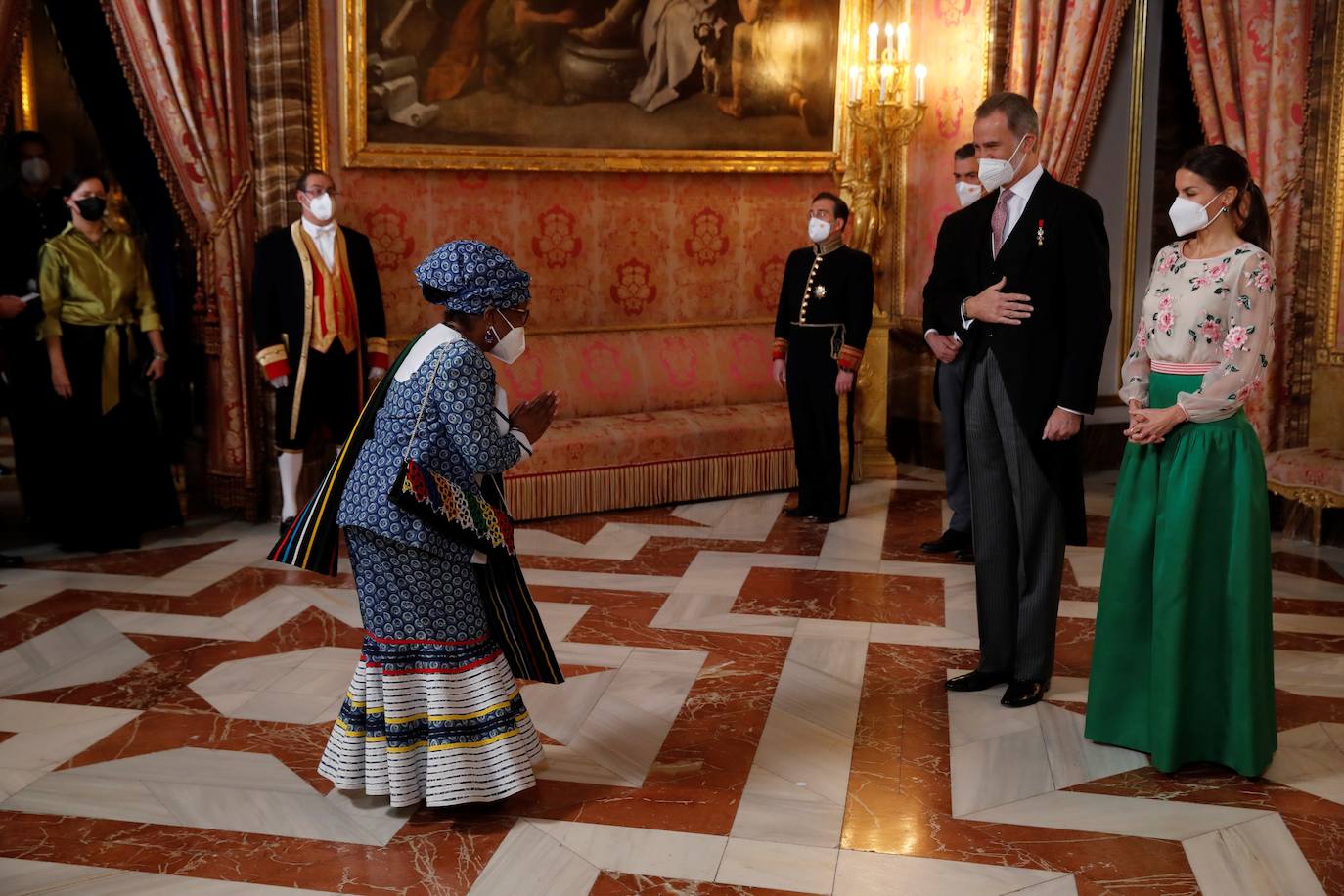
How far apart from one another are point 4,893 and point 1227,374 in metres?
3.13

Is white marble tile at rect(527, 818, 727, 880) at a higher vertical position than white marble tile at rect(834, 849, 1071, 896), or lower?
higher

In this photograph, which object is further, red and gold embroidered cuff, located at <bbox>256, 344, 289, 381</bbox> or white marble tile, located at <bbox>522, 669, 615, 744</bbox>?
red and gold embroidered cuff, located at <bbox>256, 344, 289, 381</bbox>

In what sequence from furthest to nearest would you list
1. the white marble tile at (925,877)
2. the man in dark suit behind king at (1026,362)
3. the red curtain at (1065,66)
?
1. the red curtain at (1065,66)
2. the man in dark suit behind king at (1026,362)
3. the white marble tile at (925,877)

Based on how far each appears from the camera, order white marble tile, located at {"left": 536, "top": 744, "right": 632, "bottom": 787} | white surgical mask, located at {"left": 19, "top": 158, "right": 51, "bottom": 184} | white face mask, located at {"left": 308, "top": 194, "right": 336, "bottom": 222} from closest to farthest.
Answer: white marble tile, located at {"left": 536, "top": 744, "right": 632, "bottom": 787} < white face mask, located at {"left": 308, "top": 194, "right": 336, "bottom": 222} < white surgical mask, located at {"left": 19, "top": 158, "right": 51, "bottom": 184}

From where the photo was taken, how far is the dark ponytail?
323 centimetres

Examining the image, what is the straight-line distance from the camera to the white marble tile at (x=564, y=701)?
12.3ft

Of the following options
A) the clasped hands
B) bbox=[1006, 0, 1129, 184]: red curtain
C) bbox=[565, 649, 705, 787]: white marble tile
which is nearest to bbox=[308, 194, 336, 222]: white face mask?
bbox=[565, 649, 705, 787]: white marble tile

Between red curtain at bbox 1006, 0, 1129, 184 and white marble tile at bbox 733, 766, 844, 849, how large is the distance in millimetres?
4618

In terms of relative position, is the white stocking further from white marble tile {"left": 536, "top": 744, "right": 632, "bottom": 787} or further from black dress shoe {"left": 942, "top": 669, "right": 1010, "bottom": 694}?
black dress shoe {"left": 942, "top": 669, "right": 1010, "bottom": 694}

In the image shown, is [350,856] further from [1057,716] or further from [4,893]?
[1057,716]

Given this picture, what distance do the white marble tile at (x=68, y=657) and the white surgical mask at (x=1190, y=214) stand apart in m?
3.52

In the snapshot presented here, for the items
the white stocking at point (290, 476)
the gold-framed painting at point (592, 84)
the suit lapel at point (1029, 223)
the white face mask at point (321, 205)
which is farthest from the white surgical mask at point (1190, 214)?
the gold-framed painting at point (592, 84)

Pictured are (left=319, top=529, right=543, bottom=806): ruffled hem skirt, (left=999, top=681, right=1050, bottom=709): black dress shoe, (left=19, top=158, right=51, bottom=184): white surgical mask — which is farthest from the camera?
(left=19, top=158, right=51, bottom=184): white surgical mask

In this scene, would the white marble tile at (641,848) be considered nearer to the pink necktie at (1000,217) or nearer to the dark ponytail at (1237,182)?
the pink necktie at (1000,217)
